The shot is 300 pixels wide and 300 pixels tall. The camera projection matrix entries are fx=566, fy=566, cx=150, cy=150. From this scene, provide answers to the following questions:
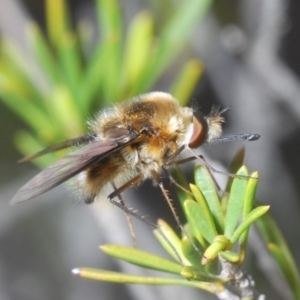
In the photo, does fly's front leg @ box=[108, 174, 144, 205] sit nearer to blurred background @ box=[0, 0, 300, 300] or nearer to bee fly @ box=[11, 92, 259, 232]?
bee fly @ box=[11, 92, 259, 232]

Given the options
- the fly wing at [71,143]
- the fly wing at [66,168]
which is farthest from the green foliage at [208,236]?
the fly wing at [71,143]

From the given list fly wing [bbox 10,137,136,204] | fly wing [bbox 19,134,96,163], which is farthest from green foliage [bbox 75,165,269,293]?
fly wing [bbox 19,134,96,163]

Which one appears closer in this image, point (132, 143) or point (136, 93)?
point (132, 143)

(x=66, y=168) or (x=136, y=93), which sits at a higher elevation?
(x=136, y=93)

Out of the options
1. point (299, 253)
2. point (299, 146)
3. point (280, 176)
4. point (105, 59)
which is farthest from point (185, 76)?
point (299, 146)

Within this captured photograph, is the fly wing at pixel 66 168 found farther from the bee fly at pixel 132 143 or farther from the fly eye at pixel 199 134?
the fly eye at pixel 199 134

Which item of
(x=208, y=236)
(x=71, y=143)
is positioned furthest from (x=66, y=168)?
(x=208, y=236)

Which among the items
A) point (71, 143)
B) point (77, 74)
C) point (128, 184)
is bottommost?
point (128, 184)

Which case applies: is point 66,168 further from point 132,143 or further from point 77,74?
point 77,74
